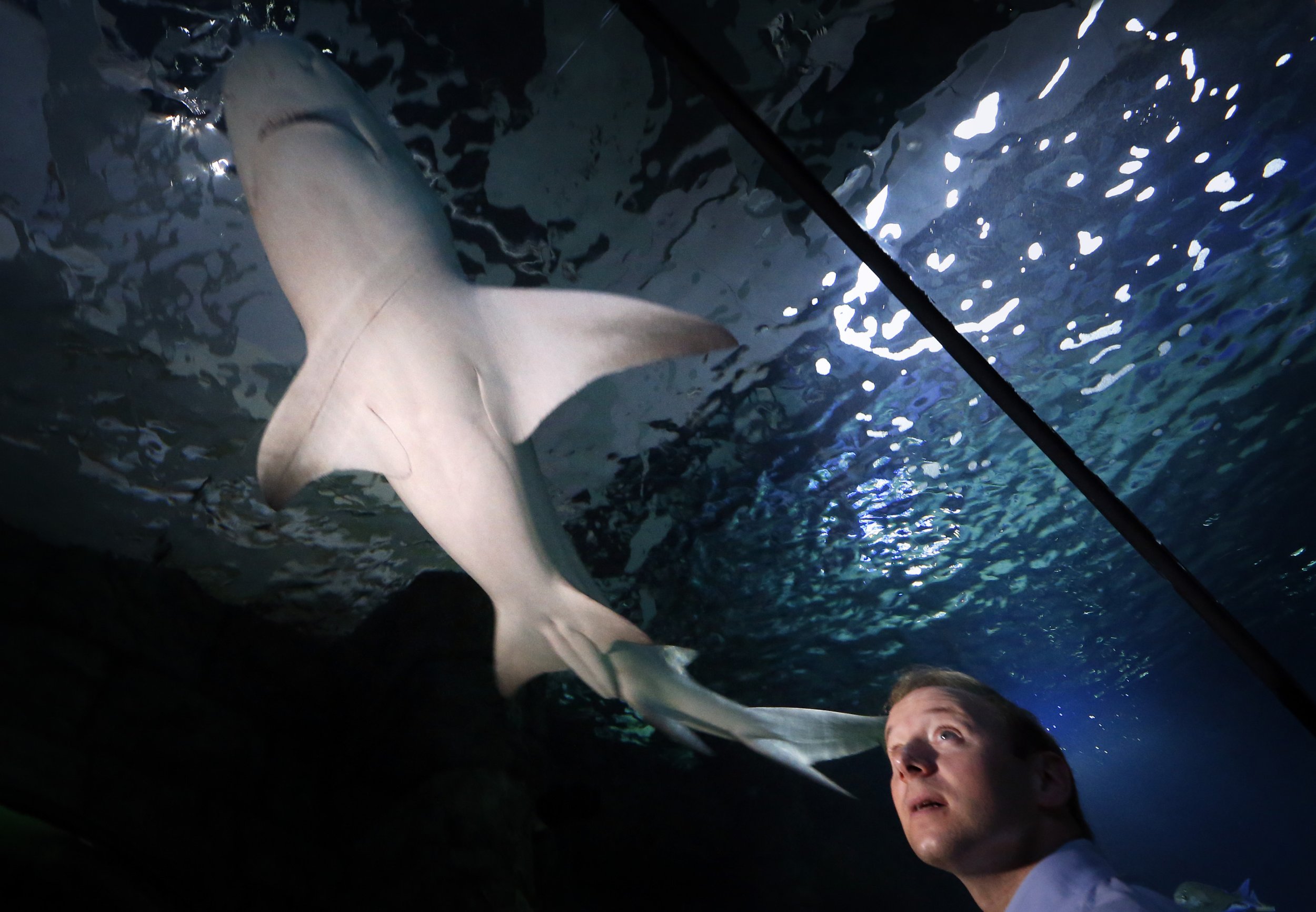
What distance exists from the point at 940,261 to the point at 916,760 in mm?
4869

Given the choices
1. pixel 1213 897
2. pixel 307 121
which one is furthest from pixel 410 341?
pixel 1213 897

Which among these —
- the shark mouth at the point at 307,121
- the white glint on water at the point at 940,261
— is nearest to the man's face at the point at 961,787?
the shark mouth at the point at 307,121

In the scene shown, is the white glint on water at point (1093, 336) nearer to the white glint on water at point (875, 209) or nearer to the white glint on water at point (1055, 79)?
the white glint on water at point (1055, 79)

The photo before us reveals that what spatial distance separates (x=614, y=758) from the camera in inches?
606

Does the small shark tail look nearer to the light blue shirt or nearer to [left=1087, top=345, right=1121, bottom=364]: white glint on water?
the light blue shirt

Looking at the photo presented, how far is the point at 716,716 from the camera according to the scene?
4.07 m

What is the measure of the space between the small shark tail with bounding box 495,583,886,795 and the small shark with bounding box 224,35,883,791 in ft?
0.29

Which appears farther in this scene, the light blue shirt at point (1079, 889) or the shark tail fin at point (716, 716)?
the shark tail fin at point (716, 716)

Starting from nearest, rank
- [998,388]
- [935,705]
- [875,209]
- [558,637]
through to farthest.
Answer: [998,388]
[935,705]
[558,637]
[875,209]

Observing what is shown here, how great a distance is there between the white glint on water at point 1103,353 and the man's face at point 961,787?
742 centimetres

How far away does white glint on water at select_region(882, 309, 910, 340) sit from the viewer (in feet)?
18.7

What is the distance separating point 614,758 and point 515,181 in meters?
14.9

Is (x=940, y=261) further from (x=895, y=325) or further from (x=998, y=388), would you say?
(x=998, y=388)

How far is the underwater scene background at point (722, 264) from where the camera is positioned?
3.45 metres
